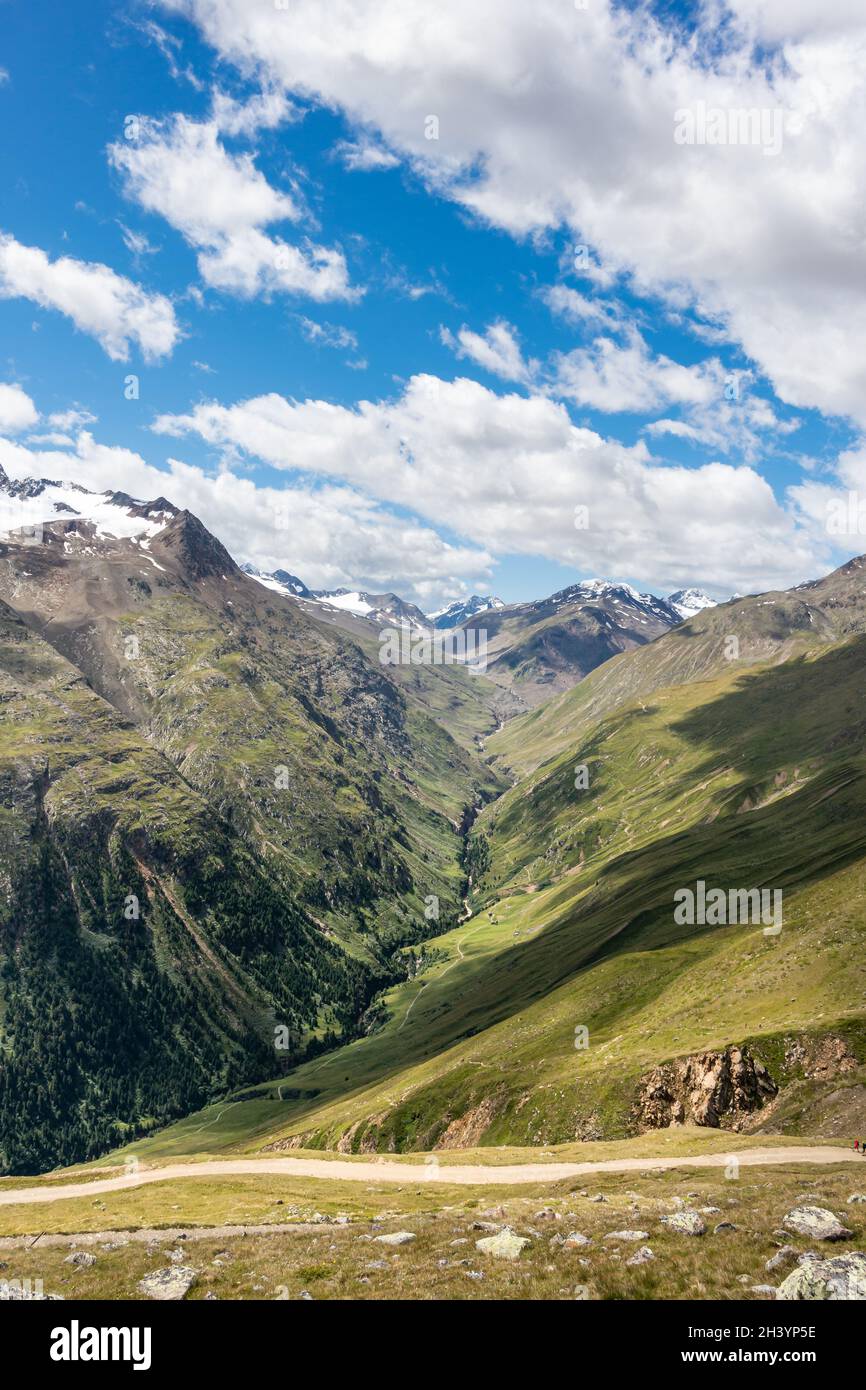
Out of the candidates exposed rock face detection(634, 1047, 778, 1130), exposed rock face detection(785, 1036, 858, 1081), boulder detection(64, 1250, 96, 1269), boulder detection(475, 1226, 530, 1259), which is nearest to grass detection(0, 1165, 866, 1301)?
boulder detection(64, 1250, 96, 1269)

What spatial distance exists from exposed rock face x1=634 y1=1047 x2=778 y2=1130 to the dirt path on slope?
20051 millimetres

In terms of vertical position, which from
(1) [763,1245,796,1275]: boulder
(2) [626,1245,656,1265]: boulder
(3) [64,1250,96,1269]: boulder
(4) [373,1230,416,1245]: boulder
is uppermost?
(1) [763,1245,796,1275]: boulder

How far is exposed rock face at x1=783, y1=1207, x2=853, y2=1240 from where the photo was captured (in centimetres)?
2670

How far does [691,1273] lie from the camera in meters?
23.1

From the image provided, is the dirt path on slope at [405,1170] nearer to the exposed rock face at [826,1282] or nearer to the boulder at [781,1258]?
the boulder at [781,1258]

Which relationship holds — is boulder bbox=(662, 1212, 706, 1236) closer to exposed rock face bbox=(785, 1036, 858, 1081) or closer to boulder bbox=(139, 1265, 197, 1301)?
boulder bbox=(139, 1265, 197, 1301)

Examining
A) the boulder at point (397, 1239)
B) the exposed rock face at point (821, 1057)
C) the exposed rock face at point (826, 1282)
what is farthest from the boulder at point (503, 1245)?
the exposed rock face at point (821, 1057)

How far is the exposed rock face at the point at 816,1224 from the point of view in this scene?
1051 inches

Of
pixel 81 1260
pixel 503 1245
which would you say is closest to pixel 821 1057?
pixel 503 1245

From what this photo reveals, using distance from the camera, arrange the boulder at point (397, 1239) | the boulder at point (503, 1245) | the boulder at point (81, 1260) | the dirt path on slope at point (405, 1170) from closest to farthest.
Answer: the boulder at point (503, 1245), the boulder at point (81, 1260), the boulder at point (397, 1239), the dirt path on slope at point (405, 1170)

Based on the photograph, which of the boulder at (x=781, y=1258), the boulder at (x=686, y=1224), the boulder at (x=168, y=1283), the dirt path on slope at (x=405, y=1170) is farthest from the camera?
the dirt path on slope at (x=405, y=1170)

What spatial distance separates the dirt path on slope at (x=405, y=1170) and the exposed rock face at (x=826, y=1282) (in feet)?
120

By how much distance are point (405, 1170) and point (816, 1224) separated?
5345cm
